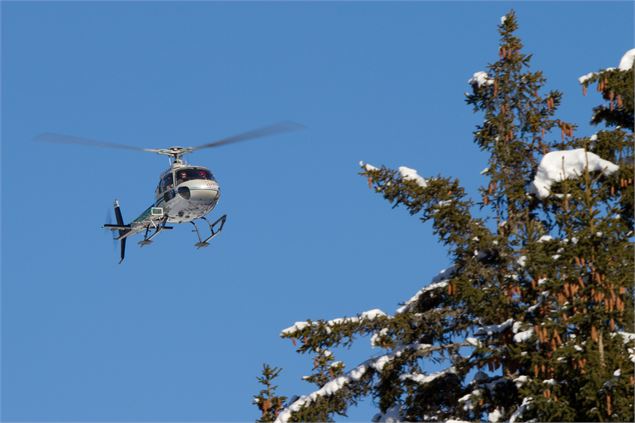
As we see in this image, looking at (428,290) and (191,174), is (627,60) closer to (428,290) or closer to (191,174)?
(428,290)

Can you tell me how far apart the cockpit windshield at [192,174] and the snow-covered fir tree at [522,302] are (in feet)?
53.7

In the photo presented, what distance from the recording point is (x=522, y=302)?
26969mm

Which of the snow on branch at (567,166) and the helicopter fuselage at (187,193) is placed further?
the helicopter fuselage at (187,193)

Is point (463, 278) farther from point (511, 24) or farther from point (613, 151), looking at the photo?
point (511, 24)

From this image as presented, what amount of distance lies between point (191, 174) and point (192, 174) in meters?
0.05

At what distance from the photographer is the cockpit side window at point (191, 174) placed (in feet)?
148

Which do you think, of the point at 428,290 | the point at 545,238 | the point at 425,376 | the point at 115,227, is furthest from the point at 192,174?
the point at 545,238

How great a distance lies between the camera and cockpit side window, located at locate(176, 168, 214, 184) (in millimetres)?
45219

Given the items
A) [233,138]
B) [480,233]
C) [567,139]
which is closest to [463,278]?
[480,233]

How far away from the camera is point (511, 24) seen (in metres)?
30.9

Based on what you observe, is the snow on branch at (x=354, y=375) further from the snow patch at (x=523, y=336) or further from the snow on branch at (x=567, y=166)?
the snow on branch at (x=567, y=166)

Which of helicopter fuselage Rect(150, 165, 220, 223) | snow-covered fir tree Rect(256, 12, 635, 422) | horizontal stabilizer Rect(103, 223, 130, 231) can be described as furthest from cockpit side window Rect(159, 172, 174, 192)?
snow-covered fir tree Rect(256, 12, 635, 422)

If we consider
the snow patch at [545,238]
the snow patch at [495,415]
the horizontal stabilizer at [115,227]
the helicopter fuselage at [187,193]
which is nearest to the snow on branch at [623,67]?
the snow patch at [545,238]

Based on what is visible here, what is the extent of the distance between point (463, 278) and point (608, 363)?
3764mm
